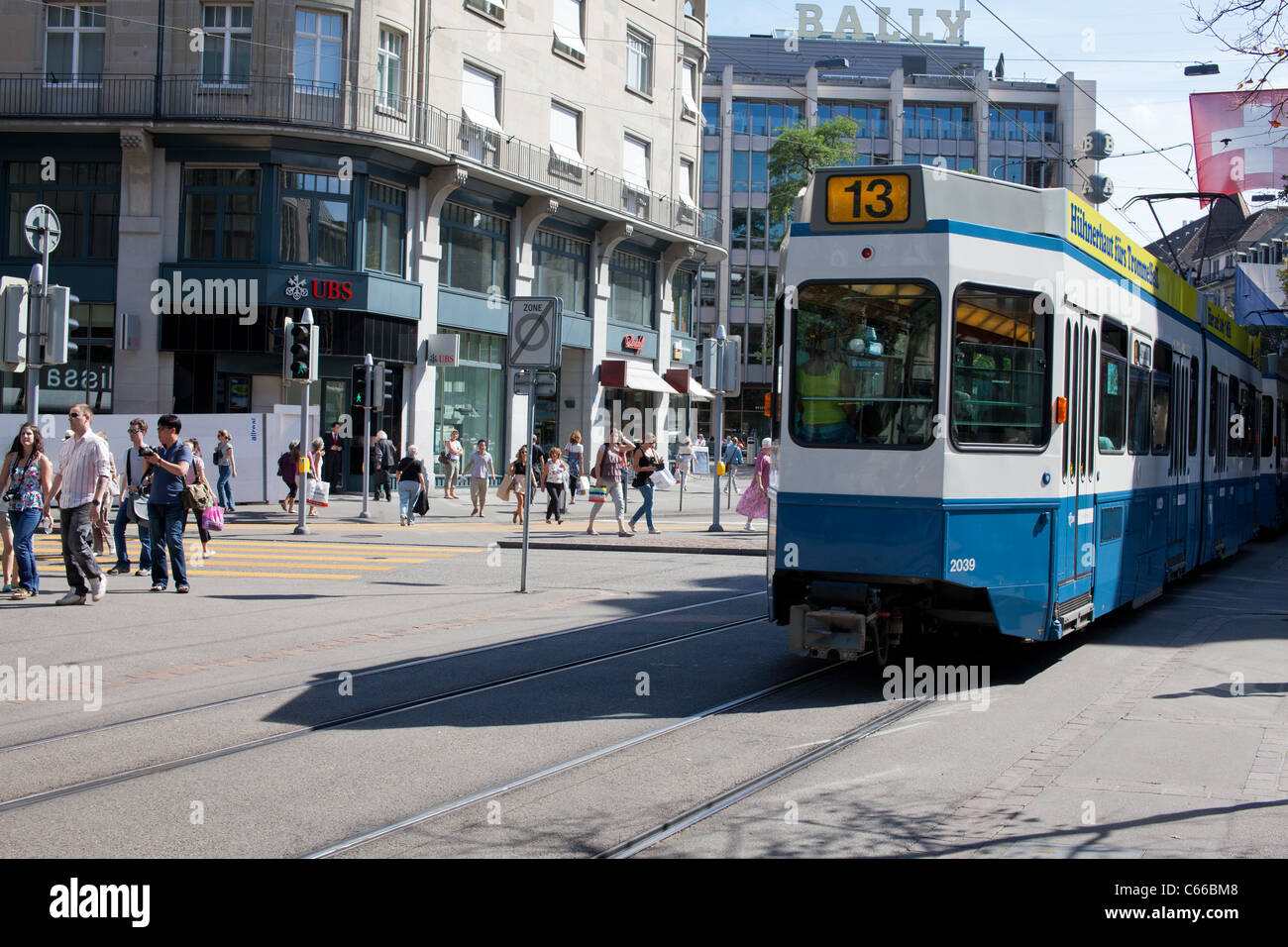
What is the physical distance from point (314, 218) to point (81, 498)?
18.9 meters

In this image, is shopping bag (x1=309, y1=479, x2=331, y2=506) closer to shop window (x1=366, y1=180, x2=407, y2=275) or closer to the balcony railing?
shop window (x1=366, y1=180, x2=407, y2=275)

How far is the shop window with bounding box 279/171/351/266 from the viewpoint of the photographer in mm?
29344

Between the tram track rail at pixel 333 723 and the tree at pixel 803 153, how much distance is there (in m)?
47.2

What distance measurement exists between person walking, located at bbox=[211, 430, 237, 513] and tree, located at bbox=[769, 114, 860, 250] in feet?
117

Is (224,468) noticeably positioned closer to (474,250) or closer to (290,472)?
(290,472)

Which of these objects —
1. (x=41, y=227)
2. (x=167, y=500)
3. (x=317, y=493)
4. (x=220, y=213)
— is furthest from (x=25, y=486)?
(x=220, y=213)

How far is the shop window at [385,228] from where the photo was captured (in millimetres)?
30547

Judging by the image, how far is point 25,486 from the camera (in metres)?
12.1

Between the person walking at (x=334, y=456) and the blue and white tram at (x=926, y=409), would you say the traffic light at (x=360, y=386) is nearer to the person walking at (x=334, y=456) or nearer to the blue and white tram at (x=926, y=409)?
the person walking at (x=334, y=456)

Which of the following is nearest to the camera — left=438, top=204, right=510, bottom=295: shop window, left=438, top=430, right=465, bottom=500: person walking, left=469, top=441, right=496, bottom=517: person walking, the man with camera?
the man with camera

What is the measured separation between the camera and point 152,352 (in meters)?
29.3

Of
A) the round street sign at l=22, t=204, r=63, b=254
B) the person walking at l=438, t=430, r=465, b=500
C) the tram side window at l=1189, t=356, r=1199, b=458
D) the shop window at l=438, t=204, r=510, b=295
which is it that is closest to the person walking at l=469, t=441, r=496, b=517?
the person walking at l=438, t=430, r=465, b=500

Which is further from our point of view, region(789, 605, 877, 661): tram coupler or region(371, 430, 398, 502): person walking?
region(371, 430, 398, 502): person walking
